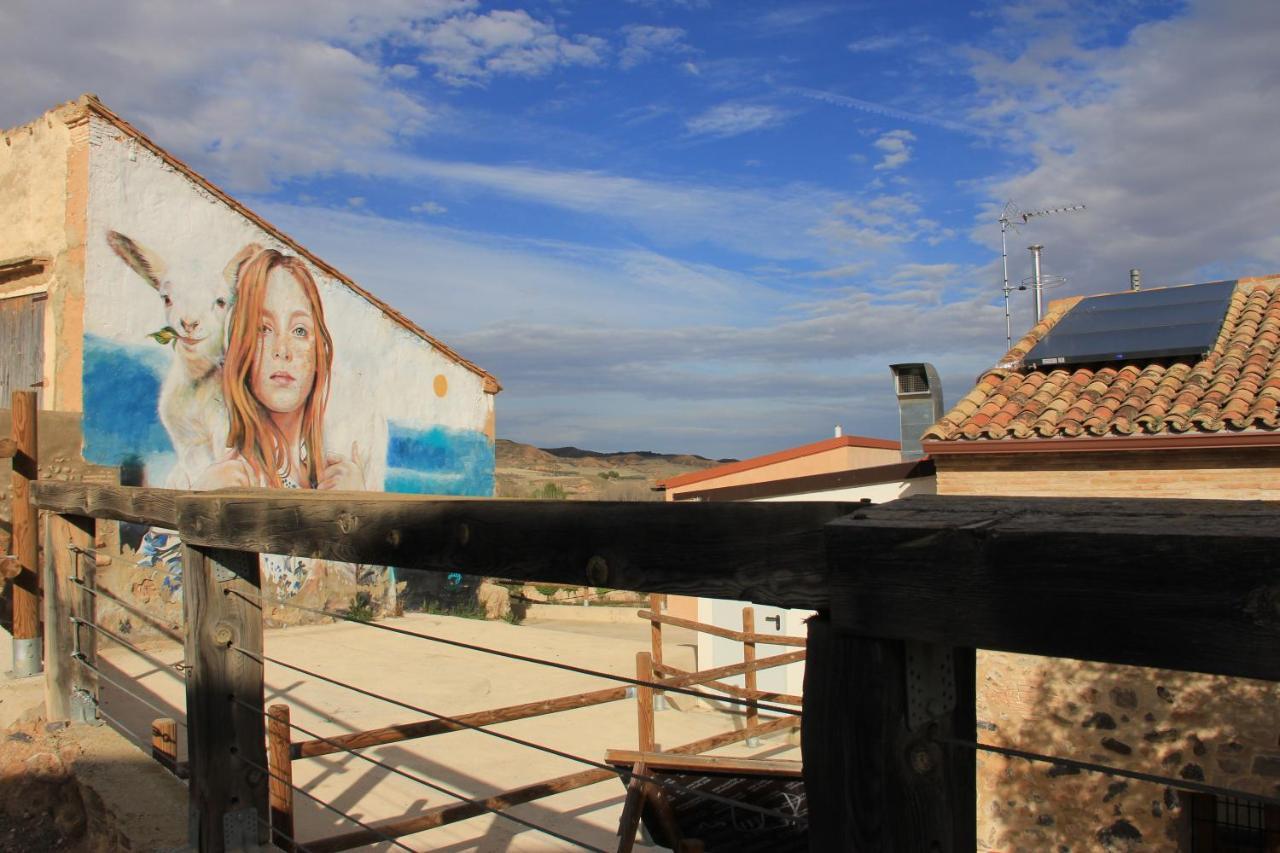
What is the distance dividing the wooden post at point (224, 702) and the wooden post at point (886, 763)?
6.35 ft

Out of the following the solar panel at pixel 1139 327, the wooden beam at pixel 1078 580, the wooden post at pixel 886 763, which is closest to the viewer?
the wooden beam at pixel 1078 580

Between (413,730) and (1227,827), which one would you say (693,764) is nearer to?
(413,730)

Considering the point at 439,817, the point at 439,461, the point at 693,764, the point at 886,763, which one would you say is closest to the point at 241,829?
the point at 439,817

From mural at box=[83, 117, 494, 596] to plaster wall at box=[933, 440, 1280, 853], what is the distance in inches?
406

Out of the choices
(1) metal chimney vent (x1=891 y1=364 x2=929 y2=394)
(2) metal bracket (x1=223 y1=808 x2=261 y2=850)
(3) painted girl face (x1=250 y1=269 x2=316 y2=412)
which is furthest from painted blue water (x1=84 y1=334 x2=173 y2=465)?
(2) metal bracket (x1=223 y1=808 x2=261 y2=850)

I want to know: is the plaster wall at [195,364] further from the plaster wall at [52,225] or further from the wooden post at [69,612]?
the wooden post at [69,612]

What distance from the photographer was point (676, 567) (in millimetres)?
1541

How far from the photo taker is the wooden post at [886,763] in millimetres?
1254

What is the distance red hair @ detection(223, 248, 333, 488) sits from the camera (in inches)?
561

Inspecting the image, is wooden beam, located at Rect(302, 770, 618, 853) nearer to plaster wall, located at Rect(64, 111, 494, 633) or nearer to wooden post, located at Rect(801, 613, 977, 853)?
wooden post, located at Rect(801, 613, 977, 853)

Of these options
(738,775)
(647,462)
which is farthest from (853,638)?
(647,462)

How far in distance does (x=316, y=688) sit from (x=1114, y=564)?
11.0m

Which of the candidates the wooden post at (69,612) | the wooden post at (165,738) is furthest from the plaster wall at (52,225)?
the wooden post at (165,738)

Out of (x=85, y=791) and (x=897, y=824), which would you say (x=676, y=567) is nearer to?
(x=897, y=824)
